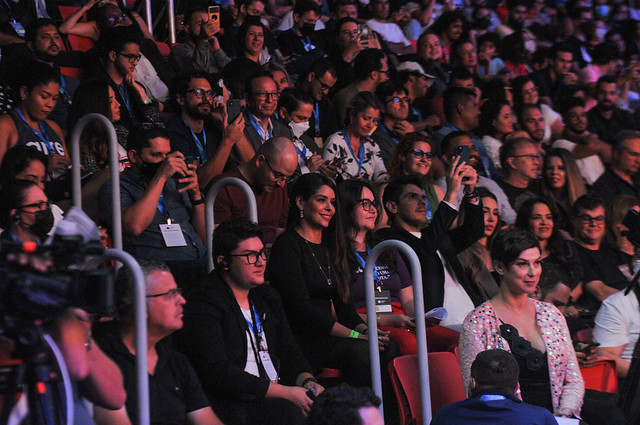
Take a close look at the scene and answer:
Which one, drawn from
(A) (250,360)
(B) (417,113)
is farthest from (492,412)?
(B) (417,113)

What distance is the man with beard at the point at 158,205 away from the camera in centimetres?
483

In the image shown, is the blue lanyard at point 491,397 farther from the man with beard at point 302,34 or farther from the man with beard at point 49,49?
the man with beard at point 302,34

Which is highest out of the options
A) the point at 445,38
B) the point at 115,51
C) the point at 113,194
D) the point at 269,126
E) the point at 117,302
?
the point at 445,38

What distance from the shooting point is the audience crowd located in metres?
4.10

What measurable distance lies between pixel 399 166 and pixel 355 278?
1618 millimetres

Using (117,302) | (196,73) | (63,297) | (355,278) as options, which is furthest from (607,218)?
(63,297)

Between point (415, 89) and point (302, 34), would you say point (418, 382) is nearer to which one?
point (415, 89)

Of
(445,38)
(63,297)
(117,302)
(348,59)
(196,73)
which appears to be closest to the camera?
(63,297)

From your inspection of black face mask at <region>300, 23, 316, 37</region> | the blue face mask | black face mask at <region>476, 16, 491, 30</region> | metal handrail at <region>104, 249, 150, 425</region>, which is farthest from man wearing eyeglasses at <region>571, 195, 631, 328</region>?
the blue face mask

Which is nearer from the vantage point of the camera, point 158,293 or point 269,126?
point 158,293

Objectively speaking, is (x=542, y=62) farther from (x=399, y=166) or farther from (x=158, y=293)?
(x=158, y=293)

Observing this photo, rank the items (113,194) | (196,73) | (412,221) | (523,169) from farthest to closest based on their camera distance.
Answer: (523,169)
(196,73)
(412,221)
(113,194)

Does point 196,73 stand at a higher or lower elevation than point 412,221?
higher

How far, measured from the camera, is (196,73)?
6.50m
